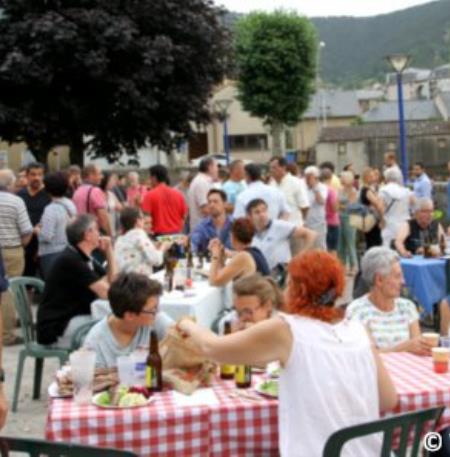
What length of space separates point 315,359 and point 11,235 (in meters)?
6.00

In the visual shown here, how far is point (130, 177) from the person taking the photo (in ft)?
51.3

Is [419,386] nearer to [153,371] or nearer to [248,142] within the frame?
[153,371]

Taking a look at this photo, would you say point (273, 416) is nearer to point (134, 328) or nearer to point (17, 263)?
point (134, 328)

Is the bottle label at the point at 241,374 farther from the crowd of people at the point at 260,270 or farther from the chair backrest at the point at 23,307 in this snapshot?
the chair backrest at the point at 23,307

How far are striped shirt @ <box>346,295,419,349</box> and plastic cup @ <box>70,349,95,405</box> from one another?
1.92 m

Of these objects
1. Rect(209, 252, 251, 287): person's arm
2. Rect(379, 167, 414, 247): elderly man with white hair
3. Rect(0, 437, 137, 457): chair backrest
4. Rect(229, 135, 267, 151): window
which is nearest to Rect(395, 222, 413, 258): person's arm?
Rect(379, 167, 414, 247): elderly man with white hair

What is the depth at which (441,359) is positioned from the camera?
4.25 metres

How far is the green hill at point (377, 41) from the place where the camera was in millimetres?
182875

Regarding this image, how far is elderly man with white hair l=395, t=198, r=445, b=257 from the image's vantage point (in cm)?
914

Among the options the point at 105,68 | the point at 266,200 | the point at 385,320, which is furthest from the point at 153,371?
the point at 105,68

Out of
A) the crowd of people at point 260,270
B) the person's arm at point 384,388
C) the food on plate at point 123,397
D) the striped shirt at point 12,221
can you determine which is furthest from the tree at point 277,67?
the person's arm at point 384,388

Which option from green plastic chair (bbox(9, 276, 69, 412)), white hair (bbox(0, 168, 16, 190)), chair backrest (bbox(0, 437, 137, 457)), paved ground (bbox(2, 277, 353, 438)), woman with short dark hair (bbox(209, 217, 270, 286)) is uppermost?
white hair (bbox(0, 168, 16, 190))

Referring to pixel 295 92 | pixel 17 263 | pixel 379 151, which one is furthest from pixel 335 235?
pixel 379 151

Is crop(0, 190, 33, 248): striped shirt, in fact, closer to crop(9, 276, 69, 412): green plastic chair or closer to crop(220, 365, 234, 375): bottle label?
crop(9, 276, 69, 412): green plastic chair
